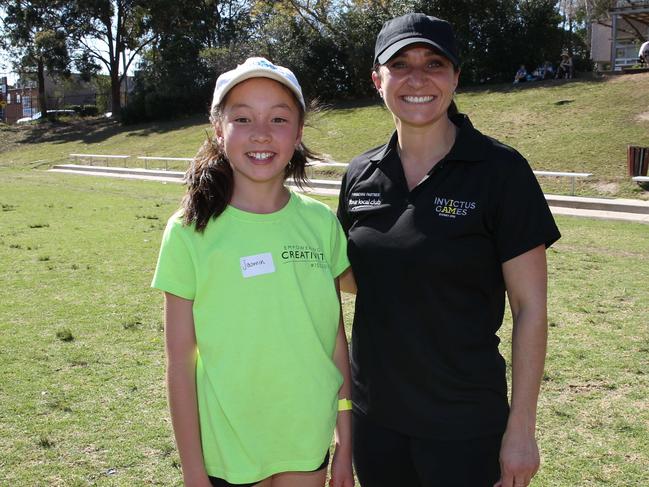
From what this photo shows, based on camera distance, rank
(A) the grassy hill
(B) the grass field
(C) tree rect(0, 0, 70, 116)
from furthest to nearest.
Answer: (C) tree rect(0, 0, 70, 116), (A) the grassy hill, (B) the grass field

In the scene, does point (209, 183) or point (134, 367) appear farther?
point (134, 367)

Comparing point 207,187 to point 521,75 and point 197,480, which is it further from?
point 521,75

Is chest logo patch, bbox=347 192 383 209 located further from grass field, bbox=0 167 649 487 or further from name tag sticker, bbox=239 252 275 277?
grass field, bbox=0 167 649 487

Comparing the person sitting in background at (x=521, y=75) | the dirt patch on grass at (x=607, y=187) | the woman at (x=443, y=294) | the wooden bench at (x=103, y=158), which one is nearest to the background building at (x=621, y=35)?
the person sitting in background at (x=521, y=75)

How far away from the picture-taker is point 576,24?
2308 inches

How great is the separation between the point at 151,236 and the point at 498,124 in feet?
50.6

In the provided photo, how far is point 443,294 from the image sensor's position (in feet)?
6.92

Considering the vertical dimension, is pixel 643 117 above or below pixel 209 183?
above

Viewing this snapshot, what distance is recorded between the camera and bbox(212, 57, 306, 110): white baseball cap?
2.09m

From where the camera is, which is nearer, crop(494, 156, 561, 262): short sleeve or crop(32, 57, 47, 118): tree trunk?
crop(494, 156, 561, 262): short sleeve

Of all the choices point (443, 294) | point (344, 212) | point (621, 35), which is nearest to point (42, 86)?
point (621, 35)

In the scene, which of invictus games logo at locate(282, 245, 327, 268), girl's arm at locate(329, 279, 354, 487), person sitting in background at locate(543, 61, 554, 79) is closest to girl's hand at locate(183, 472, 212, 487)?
girl's arm at locate(329, 279, 354, 487)

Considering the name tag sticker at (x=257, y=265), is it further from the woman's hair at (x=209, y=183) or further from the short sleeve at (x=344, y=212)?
the short sleeve at (x=344, y=212)

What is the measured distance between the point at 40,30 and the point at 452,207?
49.6 metres
